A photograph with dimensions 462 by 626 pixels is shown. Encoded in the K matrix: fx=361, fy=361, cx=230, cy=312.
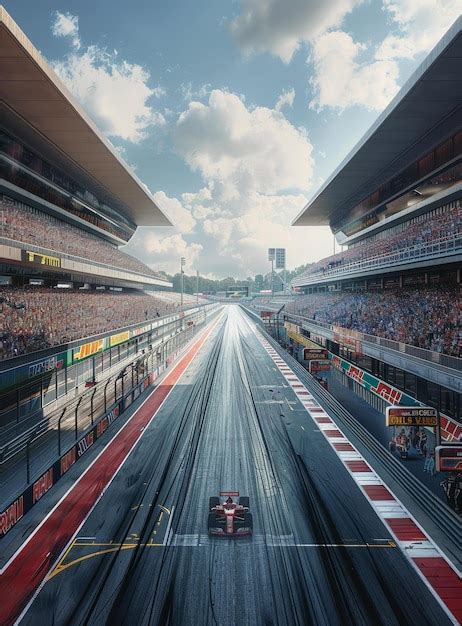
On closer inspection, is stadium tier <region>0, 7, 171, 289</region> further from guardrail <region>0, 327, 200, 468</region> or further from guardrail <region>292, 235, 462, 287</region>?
guardrail <region>292, 235, 462, 287</region>

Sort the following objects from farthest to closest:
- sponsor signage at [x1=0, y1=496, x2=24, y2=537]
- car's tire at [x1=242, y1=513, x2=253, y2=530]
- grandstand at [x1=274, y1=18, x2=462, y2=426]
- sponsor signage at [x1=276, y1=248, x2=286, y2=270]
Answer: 1. sponsor signage at [x1=276, y1=248, x2=286, y2=270]
2. grandstand at [x1=274, y1=18, x2=462, y2=426]
3. car's tire at [x1=242, y1=513, x2=253, y2=530]
4. sponsor signage at [x1=0, y1=496, x2=24, y2=537]

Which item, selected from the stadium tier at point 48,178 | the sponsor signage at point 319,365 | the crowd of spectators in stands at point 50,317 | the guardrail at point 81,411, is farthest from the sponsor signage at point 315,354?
the stadium tier at point 48,178

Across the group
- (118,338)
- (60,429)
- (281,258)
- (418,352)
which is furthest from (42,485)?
(281,258)

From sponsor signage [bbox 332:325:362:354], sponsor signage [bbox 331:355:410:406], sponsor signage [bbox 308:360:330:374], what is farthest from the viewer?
sponsor signage [bbox 308:360:330:374]

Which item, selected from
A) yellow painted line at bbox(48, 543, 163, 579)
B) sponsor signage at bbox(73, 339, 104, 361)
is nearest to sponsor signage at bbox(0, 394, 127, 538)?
yellow painted line at bbox(48, 543, 163, 579)

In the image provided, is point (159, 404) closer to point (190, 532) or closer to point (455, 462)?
point (190, 532)

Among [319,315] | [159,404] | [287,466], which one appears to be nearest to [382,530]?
[287,466]

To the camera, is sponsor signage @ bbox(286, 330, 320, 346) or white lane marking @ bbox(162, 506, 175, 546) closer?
white lane marking @ bbox(162, 506, 175, 546)
